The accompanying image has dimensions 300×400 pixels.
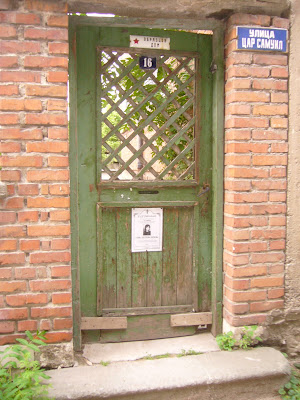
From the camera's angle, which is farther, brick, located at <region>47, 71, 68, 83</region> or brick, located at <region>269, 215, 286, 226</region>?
brick, located at <region>269, 215, 286, 226</region>

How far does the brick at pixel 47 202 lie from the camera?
2.28 meters

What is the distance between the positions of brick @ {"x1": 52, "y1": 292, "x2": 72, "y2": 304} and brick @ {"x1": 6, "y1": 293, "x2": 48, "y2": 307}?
53 mm

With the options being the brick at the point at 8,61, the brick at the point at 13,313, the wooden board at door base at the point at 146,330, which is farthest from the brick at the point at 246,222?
the brick at the point at 8,61

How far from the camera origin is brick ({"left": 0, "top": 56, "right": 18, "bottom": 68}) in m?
2.20

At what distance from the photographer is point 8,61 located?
2203 mm

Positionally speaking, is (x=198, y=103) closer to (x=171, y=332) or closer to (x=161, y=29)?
(x=161, y=29)

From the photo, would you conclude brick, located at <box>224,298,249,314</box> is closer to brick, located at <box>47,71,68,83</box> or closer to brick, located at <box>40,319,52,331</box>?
brick, located at <box>40,319,52,331</box>

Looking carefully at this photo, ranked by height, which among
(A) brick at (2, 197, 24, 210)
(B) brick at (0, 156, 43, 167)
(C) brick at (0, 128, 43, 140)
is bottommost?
(A) brick at (2, 197, 24, 210)

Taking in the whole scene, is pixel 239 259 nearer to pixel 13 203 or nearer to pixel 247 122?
pixel 247 122

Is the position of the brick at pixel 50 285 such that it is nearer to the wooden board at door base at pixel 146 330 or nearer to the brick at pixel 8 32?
the wooden board at door base at pixel 146 330

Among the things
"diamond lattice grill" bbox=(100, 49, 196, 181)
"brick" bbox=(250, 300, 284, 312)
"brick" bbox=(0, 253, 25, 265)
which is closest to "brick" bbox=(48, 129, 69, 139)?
"diamond lattice grill" bbox=(100, 49, 196, 181)

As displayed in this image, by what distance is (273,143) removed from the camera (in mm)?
2568

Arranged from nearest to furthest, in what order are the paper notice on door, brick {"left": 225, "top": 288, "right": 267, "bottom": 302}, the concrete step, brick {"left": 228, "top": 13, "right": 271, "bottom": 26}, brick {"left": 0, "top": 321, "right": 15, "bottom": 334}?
the concrete step, brick {"left": 0, "top": 321, "right": 15, "bottom": 334}, brick {"left": 228, "top": 13, "right": 271, "bottom": 26}, brick {"left": 225, "top": 288, "right": 267, "bottom": 302}, the paper notice on door

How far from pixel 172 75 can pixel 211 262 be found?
1.51 m
